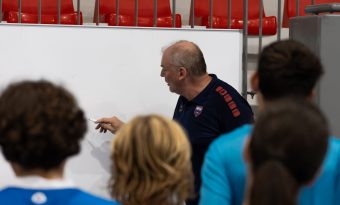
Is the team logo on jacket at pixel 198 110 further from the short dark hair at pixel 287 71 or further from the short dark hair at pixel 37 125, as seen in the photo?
the short dark hair at pixel 37 125

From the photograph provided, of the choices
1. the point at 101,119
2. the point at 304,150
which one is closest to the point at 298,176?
the point at 304,150

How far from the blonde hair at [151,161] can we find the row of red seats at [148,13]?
147 inches

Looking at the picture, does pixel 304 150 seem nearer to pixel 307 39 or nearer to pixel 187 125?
pixel 307 39

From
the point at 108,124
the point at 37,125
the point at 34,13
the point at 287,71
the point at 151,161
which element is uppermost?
the point at 34,13

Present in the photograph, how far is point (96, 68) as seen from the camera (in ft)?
13.8

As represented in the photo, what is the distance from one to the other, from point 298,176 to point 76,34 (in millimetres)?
2848

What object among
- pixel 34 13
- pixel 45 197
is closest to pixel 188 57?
pixel 34 13

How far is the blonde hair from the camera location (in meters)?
1.82

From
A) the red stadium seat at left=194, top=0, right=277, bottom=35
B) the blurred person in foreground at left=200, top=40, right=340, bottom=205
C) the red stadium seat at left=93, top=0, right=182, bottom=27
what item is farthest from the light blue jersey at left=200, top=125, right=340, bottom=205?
the red stadium seat at left=194, top=0, right=277, bottom=35

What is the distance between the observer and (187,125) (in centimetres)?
387

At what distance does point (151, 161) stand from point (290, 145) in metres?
0.47

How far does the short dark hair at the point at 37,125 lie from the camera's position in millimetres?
1586

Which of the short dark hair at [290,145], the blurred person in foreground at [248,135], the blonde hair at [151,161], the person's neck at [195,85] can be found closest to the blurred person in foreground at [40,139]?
the blonde hair at [151,161]

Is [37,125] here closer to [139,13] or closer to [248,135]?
[248,135]
